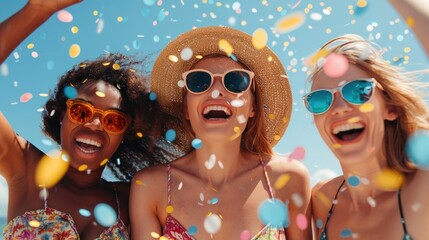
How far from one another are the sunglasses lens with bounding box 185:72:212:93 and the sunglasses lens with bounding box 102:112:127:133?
0.72 meters

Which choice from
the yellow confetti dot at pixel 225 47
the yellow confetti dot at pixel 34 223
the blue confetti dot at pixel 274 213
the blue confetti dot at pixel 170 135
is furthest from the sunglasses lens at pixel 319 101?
the yellow confetti dot at pixel 34 223

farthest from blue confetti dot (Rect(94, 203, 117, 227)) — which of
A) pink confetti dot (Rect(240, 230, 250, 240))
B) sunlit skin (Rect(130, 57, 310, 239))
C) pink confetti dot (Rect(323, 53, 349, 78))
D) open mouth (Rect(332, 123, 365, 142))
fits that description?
pink confetti dot (Rect(323, 53, 349, 78))

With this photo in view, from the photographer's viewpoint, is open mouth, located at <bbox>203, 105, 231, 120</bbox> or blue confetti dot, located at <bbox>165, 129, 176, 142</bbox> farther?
blue confetti dot, located at <bbox>165, 129, 176, 142</bbox>

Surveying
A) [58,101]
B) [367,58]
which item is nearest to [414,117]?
[367,58]

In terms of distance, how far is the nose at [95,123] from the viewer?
4086mm

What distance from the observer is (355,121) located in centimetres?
326

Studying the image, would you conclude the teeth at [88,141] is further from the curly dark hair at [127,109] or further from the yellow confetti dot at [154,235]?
the yellow confetti dot at [154,235]

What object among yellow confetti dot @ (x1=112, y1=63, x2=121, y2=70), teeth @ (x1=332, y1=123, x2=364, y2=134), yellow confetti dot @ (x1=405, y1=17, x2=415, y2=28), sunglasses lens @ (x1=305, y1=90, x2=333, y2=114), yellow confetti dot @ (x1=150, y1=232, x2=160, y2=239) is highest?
yellow confetti dot @ (x1=405, y1=17, x2=415, y2=28)

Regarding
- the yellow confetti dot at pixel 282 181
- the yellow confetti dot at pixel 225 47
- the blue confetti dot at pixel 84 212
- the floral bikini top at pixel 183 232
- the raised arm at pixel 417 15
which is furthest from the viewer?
the yellow confetti dot at pixel 225 47

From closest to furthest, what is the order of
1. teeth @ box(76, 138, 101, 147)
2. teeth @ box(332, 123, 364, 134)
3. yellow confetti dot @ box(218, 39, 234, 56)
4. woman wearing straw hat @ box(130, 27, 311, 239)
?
teeth @ box(332, 123, 364, 134)
woman wearing straw hat @ box(130, 27, 311, 239)
teeth @ box(76, 138, 101, 147)
yellow confetti dot @ box(218, 39, 234, 56)

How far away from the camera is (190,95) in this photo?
154 inches

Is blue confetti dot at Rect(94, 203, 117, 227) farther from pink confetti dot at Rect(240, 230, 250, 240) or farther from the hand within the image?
the hand

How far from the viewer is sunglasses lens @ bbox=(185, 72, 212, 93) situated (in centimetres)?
384

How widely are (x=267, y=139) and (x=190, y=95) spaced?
2.91ft
